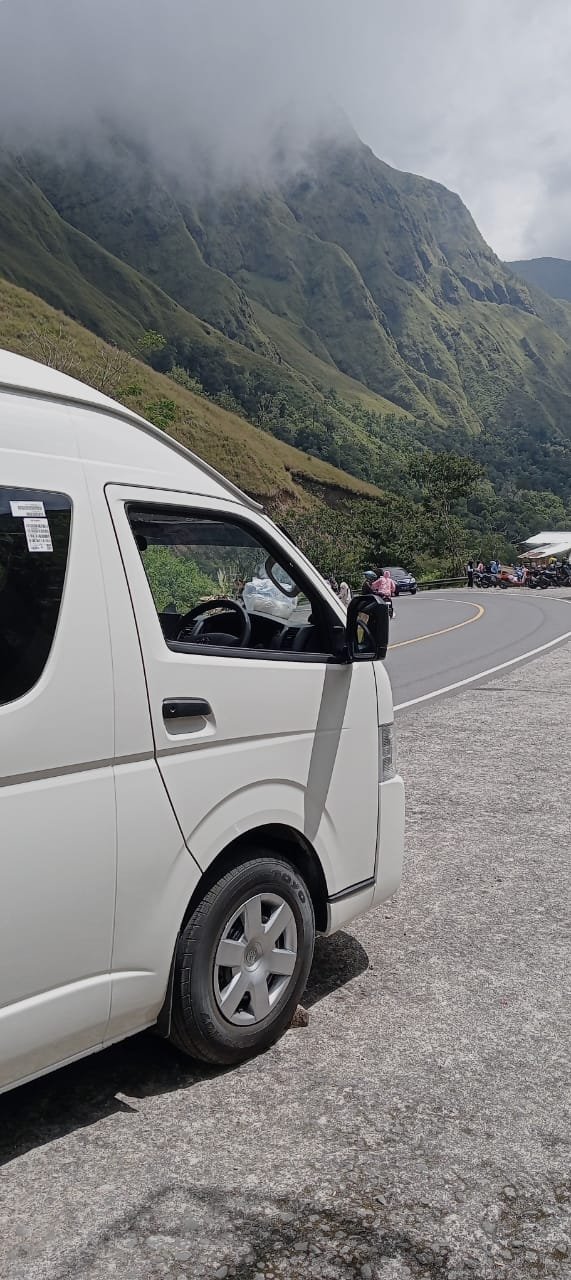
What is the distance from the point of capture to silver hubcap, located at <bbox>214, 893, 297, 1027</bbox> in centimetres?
328

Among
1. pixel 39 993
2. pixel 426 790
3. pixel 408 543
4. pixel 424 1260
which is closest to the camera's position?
pixel 424 1260

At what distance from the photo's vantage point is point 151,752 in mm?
2951

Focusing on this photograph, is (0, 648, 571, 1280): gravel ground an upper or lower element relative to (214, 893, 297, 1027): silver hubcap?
lower

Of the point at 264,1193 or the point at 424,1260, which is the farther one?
the point at 264,1193

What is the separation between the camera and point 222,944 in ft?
10.6

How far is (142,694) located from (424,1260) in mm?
1675

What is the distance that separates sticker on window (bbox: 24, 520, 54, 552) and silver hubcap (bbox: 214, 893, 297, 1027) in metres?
1.38

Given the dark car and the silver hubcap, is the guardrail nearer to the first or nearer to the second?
the dark car

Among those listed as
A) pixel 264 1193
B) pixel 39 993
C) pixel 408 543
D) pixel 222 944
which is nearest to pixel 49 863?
pixel 39 993

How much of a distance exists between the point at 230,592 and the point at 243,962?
1.51m

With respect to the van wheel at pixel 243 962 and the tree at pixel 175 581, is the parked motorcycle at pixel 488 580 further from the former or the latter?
the van wheel at pixel 243 962

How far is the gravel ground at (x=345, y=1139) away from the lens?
8.30 feet

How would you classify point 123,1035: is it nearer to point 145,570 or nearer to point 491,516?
point 145,570

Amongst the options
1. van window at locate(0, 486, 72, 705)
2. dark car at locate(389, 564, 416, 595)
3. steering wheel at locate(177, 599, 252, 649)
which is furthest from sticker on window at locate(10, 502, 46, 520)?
dark car at locate(389, 564, 416, 595)
